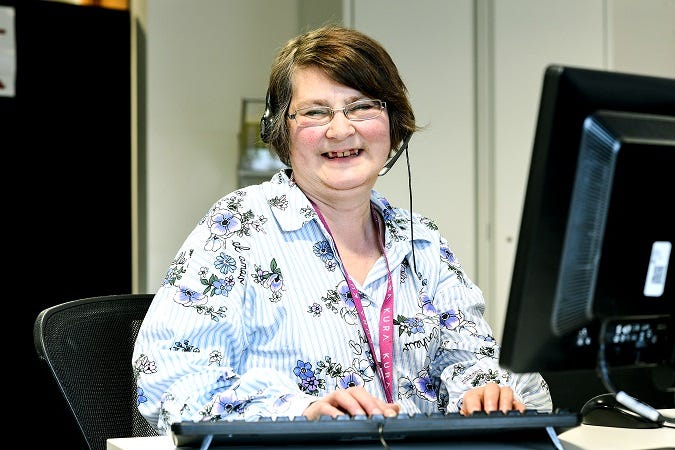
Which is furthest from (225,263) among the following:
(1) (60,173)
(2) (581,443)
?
→ (1) (60,173)

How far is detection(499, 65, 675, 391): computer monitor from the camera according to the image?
985 millimetres

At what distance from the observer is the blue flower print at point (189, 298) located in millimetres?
1463

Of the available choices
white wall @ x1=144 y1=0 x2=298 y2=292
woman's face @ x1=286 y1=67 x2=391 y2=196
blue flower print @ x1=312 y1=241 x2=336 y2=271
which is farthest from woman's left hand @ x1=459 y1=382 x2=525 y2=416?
white wall @ x1=144 y1=0 x2=298 y2=292

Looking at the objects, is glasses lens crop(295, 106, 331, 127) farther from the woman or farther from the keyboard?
the keyboard

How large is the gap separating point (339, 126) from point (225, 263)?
0.35 meters

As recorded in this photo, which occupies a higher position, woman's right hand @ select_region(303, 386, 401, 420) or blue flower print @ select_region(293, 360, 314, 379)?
woman's right hand @ select_region(303, 386, 401, 420)

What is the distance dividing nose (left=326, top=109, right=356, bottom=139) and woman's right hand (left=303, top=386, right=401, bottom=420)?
0.60m

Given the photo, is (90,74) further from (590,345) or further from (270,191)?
(590,345)

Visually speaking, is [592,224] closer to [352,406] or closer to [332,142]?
[352,406]

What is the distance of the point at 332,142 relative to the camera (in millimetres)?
1731

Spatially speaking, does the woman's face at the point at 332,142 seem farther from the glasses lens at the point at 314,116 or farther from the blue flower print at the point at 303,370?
the blue flower print at the point at 303,370

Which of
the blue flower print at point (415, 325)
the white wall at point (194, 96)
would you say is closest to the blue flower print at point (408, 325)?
the blue flower print at point (415, 325)

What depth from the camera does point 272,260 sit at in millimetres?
1622

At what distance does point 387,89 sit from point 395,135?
13cm
